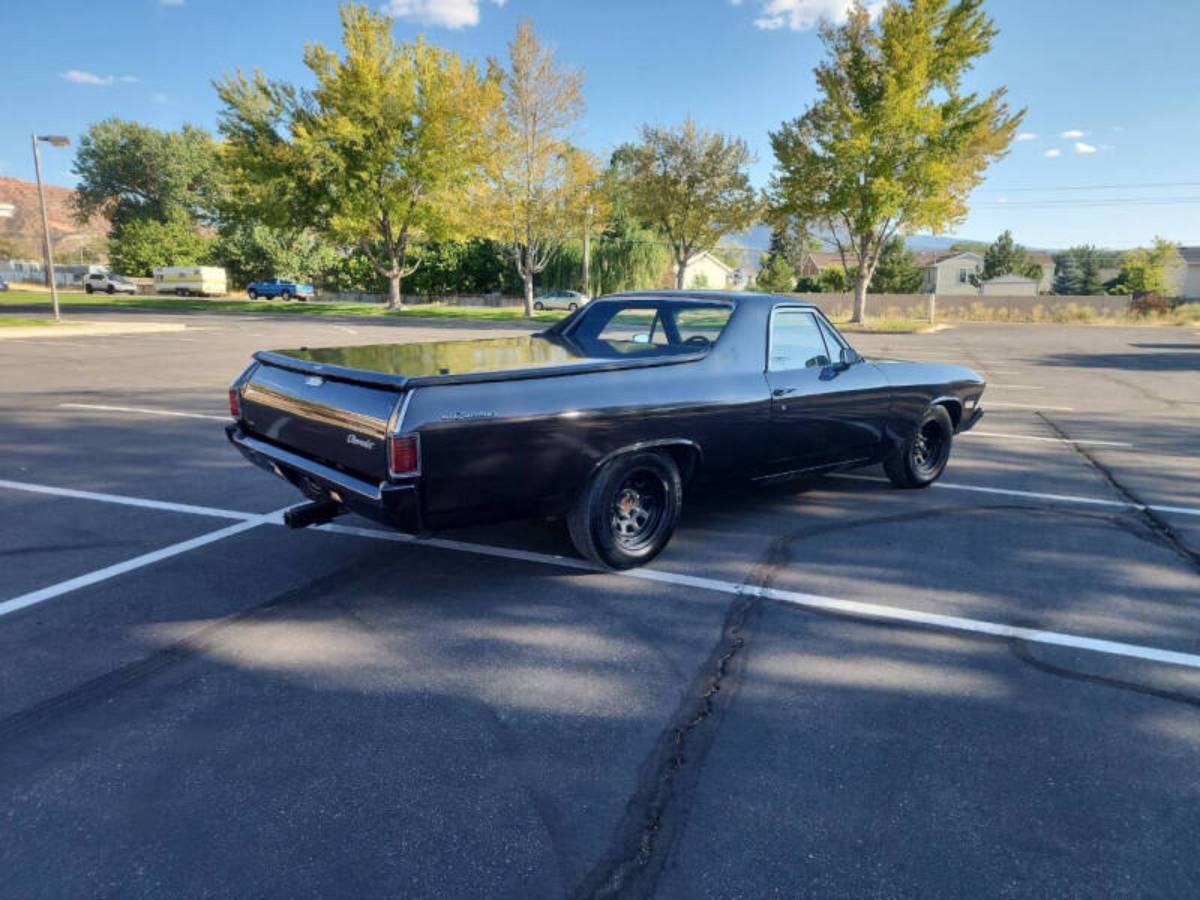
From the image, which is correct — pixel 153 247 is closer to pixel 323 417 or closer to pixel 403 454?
pixel 323 417

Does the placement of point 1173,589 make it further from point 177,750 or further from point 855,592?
point 177,750

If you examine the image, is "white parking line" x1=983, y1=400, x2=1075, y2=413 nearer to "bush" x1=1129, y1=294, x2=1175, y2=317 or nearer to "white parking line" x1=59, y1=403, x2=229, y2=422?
"white parking line" x1=59, y1=403, x2=229, y2=422

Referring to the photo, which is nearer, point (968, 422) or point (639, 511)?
point (639, 511)

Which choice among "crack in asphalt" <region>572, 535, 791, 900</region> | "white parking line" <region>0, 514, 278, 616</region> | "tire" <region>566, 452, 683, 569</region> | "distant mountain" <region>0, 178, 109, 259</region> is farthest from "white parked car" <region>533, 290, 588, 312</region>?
"distant mountain" <region>0, 178, 109, 259</region>

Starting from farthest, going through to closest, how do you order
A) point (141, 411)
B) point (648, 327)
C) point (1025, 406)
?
point (1025, 406) → point (141, 411) → point (648, 327)

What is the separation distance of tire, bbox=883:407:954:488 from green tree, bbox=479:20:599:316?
31439 mm

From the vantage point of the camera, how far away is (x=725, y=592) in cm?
422

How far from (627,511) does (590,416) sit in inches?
30.9

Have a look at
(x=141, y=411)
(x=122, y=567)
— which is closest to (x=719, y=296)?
(x=122, y=567)

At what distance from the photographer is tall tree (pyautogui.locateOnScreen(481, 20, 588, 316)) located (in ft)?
113

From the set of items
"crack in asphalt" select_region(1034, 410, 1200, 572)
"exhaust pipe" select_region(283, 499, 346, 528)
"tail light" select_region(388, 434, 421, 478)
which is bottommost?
"crack in asphalt" select_region(1034, 410, 1200, 572)

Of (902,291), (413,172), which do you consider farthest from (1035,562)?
(902,291)

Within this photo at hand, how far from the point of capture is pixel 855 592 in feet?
14.0

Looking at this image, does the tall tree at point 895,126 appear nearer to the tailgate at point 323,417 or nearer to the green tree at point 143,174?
the tailgate at point 323,417
